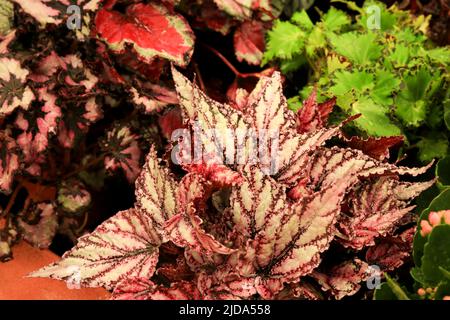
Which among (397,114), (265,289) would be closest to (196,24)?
(397,114)

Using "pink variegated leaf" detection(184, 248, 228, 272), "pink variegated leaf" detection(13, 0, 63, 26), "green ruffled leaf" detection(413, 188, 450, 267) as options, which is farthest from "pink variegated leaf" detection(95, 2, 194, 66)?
"green ruffled leaf" detection(413, 188, 450, 267)

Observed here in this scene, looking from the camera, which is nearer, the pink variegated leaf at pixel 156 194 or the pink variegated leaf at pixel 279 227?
the pink variegated leaf at pixel 279 227

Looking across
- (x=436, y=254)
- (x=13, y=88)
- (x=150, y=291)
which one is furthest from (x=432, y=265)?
(x=13, y=88)

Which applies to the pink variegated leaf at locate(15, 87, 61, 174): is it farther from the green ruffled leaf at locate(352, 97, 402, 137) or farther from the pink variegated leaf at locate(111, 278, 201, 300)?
the green ruffled leaf at locate(352, 97, 402, 137)

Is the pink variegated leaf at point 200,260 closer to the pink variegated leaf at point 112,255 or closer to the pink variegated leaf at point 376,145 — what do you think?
the pink variegated leaf at point 112,255

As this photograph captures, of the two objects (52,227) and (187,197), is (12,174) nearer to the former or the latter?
(52,227)

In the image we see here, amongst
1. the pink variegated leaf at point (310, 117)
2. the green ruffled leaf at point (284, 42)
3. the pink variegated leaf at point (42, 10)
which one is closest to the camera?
the pink variegated leaf at point (310, 117)

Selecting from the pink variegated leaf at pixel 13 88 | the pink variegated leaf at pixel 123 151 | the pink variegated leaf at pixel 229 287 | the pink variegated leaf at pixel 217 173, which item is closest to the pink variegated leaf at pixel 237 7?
the pink variegated leaf at pixel 123 151
